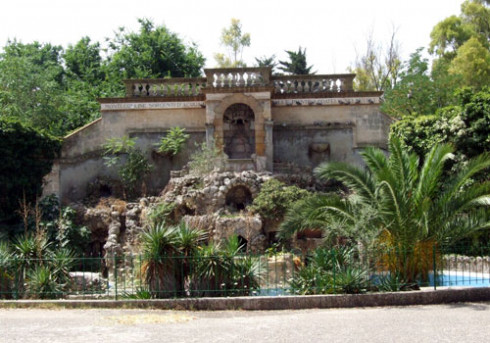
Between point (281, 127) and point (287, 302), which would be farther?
point (281, 127)

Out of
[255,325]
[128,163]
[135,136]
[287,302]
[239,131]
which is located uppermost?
[239,131]

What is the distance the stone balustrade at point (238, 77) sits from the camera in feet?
82.3

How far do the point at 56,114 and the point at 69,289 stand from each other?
16.7 m

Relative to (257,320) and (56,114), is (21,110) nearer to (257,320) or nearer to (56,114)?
(56,114)

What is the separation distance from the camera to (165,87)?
86.1 ft

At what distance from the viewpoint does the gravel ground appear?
9.67 meters

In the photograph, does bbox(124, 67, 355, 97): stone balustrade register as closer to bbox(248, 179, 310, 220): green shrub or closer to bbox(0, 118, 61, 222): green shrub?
bbox(0, 118, 61, 222): green shrub

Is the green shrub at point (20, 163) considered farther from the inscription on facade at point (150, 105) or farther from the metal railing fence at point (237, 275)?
the metal railing fence at point (237, 275)

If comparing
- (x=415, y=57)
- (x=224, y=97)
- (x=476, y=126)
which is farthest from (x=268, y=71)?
(x=415, y=57)

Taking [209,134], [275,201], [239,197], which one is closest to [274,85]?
[209,134]

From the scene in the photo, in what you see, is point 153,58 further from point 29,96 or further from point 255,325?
point 255,325

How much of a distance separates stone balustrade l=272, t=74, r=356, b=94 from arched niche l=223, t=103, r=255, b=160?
1733mm

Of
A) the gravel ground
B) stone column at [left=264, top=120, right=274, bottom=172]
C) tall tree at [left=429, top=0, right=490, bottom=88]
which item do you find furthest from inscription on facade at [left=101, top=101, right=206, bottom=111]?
tall tree at [left=429, top=0, right=490, bottom=88]

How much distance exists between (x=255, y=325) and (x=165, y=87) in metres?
17.1
